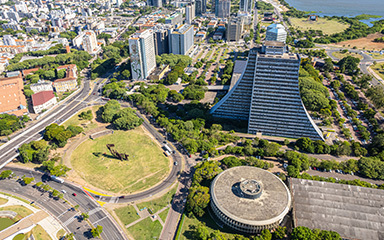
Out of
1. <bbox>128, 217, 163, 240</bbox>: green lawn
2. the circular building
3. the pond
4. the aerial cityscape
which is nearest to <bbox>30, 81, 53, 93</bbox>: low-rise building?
the aerial cityscape

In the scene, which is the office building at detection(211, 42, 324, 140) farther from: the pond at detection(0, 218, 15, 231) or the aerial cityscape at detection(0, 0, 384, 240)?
the pond at detection(0, 218, 15, 231)

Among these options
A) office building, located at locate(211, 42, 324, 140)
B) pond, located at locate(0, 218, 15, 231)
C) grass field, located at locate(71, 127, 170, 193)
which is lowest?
pond, located at locate(0, 218, 15, 231)

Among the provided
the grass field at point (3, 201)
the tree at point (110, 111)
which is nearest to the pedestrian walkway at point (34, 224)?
the grass field at point (3, 201)

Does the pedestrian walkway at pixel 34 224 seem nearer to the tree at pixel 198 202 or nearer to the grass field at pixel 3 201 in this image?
the grass field at pixel 3 201

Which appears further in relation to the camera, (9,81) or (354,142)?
(9,81)

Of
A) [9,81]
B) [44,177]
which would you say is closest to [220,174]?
[44,177]

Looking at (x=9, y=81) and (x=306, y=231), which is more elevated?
(x=9, y=81)

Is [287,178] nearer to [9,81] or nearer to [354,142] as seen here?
[354,142]
